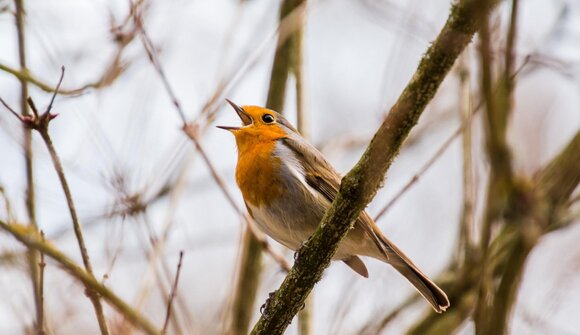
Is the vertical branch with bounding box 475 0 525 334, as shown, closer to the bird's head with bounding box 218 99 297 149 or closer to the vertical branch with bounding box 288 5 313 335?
the bird's head with bounding box 218 99 297 149

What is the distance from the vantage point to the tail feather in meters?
4.60

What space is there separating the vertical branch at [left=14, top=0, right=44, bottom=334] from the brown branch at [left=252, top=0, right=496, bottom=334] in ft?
3.64

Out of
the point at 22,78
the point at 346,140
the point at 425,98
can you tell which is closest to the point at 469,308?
the point at 346,140

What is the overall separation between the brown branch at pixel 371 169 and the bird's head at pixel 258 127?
62.9 inches

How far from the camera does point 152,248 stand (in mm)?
3996

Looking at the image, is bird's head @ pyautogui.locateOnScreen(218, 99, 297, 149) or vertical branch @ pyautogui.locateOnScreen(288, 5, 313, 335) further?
vertical branch @ pyautogui.locateOnScreen(288, 5, 313, 335)

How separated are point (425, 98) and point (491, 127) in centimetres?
60

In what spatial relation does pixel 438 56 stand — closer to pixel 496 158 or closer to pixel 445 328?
pixel 496 158

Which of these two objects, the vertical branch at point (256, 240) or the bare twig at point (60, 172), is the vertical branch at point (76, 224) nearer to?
the bare twig at point (60, 172)

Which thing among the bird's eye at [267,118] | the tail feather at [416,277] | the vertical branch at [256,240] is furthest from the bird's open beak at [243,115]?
the tail feather at [416,277]

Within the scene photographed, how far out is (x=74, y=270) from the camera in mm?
2984

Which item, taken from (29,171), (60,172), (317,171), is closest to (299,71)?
(317,171)

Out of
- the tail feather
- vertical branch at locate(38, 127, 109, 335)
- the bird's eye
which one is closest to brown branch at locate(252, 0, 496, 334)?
vertical branch at locate(38, 127, 109, 335)

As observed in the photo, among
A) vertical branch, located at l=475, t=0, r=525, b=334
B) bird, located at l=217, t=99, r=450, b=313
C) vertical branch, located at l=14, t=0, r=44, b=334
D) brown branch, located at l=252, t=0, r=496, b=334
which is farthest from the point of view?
bird, located at l=217, t=99, r=450, b=313
